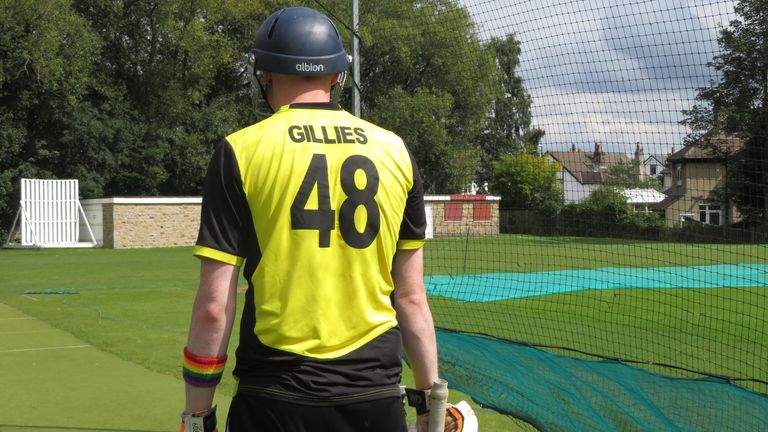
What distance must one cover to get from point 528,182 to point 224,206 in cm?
564

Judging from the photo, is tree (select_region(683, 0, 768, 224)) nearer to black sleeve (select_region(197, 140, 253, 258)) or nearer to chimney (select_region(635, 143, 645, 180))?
chimney (select_region(635, 143, 645, 180))

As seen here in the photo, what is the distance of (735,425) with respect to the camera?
5.20m

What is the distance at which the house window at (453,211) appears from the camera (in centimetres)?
1520

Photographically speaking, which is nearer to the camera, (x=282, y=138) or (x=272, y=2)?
(x=282, y=138)

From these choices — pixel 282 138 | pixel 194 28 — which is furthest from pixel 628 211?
pixel 194 28

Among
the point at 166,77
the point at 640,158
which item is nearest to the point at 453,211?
the point at 640,158

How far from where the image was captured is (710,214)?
253 inches

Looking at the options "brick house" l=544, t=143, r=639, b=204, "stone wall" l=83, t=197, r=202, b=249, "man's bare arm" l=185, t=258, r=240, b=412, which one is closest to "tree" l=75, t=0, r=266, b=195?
"stone wall" l=83, t=197, r=202, b=249

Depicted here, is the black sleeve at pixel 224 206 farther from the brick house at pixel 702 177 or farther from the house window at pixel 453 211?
the house window at pixel 453 211

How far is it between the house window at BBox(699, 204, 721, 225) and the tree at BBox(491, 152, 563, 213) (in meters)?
1.12

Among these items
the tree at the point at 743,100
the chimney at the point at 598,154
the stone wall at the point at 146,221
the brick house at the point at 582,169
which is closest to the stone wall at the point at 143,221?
the stone wall at the point at 146,221

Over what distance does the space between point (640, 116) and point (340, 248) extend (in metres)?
4.35

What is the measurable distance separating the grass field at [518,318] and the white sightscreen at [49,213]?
44.6 feet

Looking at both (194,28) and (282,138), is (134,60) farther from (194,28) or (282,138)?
(282,138)
